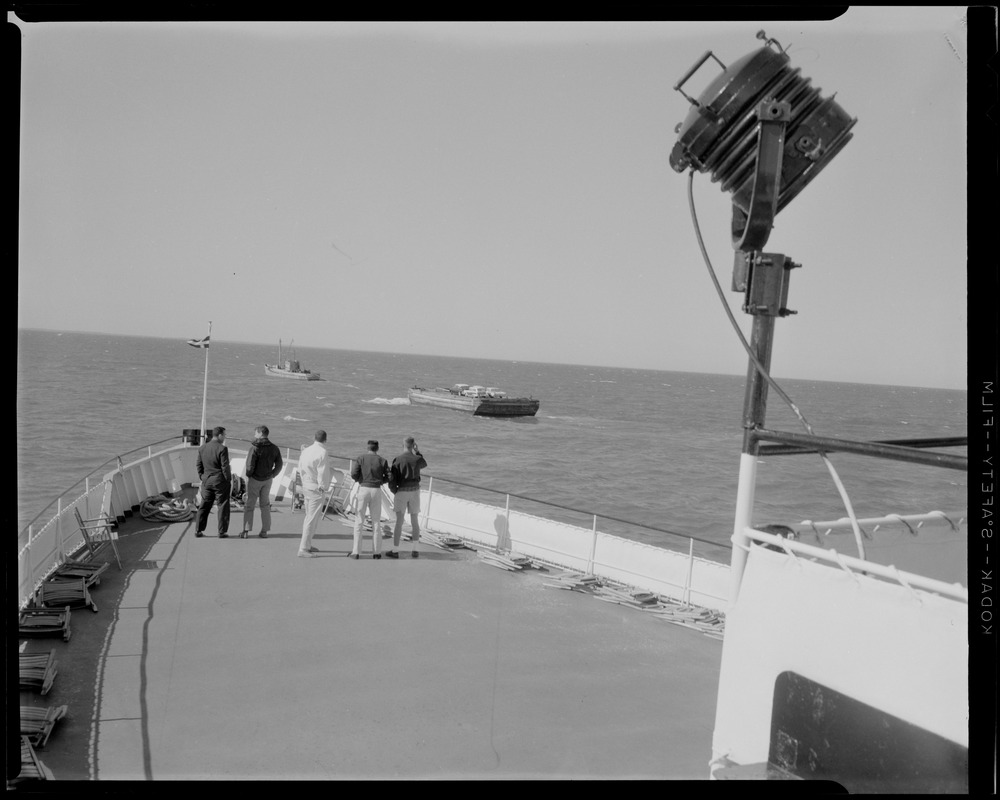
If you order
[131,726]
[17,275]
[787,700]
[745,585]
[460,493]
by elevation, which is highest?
[17,275]

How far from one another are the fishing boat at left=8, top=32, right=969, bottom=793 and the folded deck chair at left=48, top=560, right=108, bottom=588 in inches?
1.3

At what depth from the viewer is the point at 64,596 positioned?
6.09 meters

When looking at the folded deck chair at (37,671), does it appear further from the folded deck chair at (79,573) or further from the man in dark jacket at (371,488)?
the man in dark jacket at (371,488)

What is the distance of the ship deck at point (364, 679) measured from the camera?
412 centimetres

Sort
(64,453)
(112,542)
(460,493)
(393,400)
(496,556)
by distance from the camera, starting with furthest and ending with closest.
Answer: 1. (393,400)
2. (64,453)
3. (460,493)
4. (496,556)
5. (112,542)

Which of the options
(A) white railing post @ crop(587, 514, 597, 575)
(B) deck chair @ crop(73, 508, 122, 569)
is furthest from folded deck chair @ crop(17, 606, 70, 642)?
(A) white railing post @ crop(587, 514, 597, 575)


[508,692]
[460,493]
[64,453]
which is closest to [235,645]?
[508,692]

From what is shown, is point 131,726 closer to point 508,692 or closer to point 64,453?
point 508,692

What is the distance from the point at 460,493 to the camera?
31875 millimetres

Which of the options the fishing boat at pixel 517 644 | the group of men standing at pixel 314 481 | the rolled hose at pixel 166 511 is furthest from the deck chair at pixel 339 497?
the rolled hose at pixel 166 511

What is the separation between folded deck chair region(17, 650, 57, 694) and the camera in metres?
4.50

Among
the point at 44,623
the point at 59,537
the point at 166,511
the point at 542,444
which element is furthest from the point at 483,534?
the point at 542,444

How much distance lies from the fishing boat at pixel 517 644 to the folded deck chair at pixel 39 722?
1cm

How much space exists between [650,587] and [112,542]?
18.1 feet
